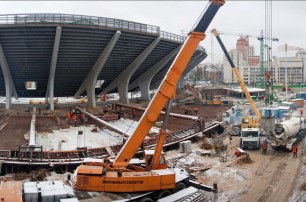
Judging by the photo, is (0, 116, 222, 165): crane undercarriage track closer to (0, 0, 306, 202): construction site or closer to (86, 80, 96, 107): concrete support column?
(0, 0, 306, 202): construction site

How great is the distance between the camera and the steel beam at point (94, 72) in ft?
113

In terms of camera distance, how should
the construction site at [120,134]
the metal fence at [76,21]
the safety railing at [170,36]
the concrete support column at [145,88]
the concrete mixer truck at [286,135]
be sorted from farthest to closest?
the concrete support column at [145,88], the safety railing at [170,36], the metal fence at [76,21], the concrete mixer truck at [286,135], the construction site at [120,134]

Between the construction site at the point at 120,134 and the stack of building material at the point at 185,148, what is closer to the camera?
the construction site at the point at 120,134

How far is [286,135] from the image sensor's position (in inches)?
1048

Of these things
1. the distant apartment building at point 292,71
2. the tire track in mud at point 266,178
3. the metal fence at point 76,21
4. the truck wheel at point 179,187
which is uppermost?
the distant apartment building at point 292,71

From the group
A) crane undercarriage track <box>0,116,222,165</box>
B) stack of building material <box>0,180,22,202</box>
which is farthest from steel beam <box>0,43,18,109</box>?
stack of building material <box>0,180,22,202</box>

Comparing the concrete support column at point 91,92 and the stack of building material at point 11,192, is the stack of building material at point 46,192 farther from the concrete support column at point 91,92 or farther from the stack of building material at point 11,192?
the concrete support column at point 91,92

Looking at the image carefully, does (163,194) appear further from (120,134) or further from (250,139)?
(250,139)

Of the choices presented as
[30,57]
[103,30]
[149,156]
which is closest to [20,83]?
[30,57]

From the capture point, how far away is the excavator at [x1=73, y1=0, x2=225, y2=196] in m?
14.7

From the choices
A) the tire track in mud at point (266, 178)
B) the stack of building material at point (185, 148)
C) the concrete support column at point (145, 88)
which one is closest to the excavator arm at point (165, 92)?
the tire track in mud at point (266, 178)

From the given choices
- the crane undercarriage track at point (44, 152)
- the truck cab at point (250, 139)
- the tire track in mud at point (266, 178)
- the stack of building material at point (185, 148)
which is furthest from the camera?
the truck cab at point (250, 139)

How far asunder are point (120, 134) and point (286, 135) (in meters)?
12.4

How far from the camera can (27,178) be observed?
18.5 meters
